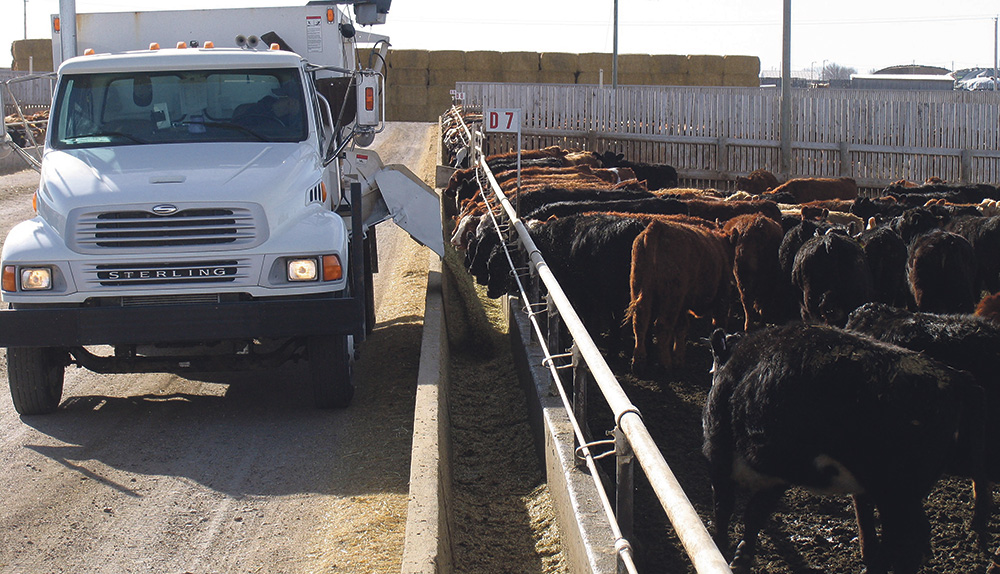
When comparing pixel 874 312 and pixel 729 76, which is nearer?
pixel 874 312

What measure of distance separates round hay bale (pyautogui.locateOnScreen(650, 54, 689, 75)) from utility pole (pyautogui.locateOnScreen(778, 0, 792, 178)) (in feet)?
90.4

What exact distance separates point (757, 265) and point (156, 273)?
6016 millimetres

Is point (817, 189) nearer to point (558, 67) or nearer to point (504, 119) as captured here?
point (504, 119)

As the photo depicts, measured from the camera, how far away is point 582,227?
10.3 meters

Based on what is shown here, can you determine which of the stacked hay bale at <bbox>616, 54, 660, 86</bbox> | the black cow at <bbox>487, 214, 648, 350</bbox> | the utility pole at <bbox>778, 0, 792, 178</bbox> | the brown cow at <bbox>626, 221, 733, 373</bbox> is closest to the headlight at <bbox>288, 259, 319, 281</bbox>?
the brown cow at <bbox>626, 221, 733, 373</bbox>

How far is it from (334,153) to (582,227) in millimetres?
2777

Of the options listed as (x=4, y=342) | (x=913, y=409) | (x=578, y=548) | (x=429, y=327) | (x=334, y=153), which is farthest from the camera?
(x=429, y=327)

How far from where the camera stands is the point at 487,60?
171ft

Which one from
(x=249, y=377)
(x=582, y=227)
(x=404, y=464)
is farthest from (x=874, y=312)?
(x=249, y=377)

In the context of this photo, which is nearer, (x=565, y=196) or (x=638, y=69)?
(x=565, y=196)

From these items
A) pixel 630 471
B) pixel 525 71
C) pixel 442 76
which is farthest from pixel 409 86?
pixel 630 471

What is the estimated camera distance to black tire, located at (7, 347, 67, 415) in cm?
788

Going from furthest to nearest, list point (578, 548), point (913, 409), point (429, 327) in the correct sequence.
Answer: point (429, 327)
point (578, 548)
point (913, 409)

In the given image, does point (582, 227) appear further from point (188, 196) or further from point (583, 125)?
point (583, 125)
